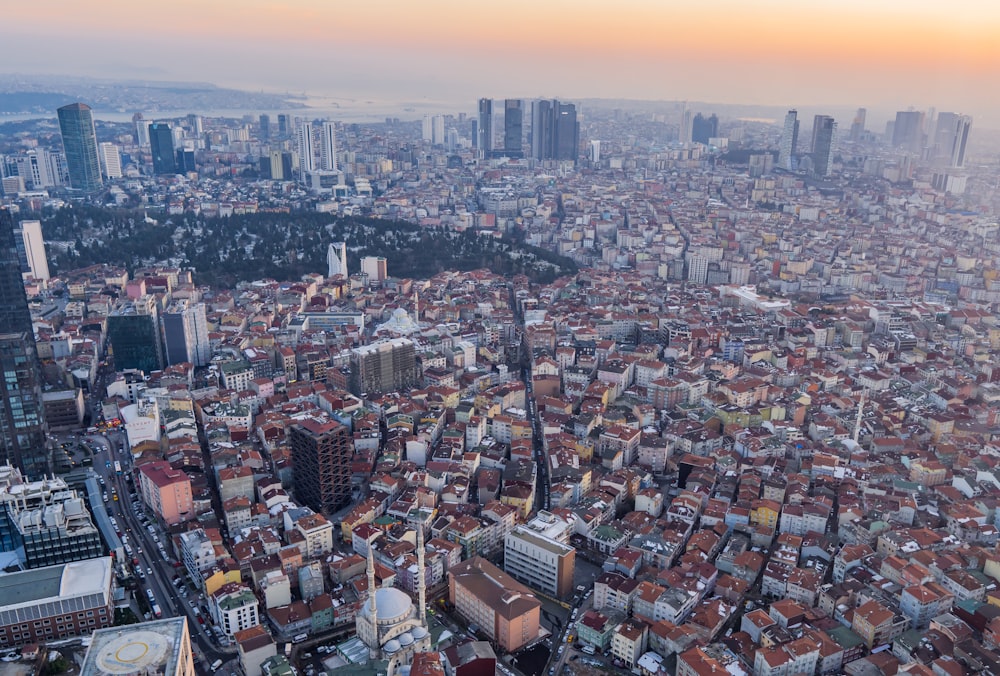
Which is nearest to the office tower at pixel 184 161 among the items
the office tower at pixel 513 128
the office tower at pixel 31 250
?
the office tower at pixel 513 128

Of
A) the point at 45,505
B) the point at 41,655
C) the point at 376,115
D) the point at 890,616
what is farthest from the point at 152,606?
the point at 376,115

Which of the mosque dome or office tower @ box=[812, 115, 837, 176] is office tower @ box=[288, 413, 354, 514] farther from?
office tower @ box=[812, 115, 837, 176]

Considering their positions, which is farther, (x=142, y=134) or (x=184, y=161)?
(x=142, y=134)

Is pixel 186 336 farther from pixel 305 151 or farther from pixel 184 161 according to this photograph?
pixel 184 161

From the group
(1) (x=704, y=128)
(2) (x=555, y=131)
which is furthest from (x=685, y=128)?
(2) (x=555, y=131)

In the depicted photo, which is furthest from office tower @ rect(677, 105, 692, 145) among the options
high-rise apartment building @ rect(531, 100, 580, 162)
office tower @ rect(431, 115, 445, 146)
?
office tower @ rect(431, 115, 445, 146)

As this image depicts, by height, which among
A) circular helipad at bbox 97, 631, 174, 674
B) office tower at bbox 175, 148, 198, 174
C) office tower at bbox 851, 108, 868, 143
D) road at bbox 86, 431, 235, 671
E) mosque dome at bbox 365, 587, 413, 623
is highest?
office tower at bbox 851, 108, 868, 143
